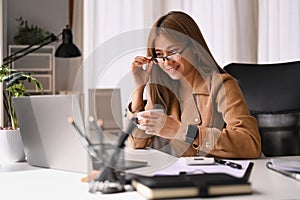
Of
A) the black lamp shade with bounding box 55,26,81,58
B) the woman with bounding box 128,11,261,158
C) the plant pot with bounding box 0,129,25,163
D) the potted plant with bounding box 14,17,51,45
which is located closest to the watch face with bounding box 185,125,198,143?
the woman with bounding box 128,11,261,158

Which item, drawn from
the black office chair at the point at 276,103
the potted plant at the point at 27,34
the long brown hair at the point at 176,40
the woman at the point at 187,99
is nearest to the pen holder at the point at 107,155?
the woman at the point at 187,99

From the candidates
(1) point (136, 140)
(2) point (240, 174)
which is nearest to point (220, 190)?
(2) point (240, 174)

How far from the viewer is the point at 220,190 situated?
3.04 feet

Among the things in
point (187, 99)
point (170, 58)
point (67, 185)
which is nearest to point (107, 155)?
point (67, 185)

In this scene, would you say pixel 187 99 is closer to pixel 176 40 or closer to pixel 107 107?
pixel 176 40

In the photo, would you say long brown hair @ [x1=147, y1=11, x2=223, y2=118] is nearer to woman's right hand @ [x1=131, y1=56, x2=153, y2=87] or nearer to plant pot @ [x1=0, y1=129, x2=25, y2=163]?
woman's right hand @ [x1=131, y1=56, x2=153, y2=87]

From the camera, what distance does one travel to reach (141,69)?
5.26ft

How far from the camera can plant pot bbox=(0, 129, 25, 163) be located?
56.2 inches

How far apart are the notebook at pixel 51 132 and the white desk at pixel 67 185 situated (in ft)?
0.09

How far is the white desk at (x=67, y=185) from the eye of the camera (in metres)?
0.96

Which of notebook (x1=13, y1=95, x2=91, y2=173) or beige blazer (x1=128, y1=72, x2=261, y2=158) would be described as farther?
beige blazer (x1=128, y1=72, x2=261, y2=158)

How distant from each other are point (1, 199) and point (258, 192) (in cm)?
51

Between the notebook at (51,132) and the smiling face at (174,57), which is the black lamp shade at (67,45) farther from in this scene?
the notebook at (51,132)

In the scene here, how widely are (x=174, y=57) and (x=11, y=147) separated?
0.57 metres
